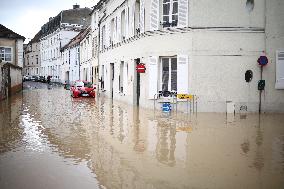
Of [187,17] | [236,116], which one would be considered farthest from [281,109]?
[187,17]

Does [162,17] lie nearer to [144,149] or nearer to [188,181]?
[144,149]

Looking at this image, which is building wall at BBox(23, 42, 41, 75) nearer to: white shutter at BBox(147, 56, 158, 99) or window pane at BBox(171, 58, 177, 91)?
white shutter at BBox(147, 56, 158, 99)

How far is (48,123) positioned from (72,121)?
103 centimetres

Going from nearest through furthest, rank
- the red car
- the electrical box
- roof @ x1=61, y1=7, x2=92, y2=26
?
the electrical box < the red car < roof @ x1=61, y1=7, x2=92, y2=26

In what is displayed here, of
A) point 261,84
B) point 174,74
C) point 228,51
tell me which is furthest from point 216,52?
point 261,84

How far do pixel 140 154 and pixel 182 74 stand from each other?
31.3 ft

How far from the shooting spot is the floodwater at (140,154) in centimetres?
612

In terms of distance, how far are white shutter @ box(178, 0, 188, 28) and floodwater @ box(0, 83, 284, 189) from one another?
6059 millimetres

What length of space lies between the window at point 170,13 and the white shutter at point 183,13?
56 centimetres

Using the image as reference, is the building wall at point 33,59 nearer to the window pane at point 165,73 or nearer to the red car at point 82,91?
the red car at point 82,91

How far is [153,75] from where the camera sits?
18141mm

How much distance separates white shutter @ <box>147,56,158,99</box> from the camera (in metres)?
18.1

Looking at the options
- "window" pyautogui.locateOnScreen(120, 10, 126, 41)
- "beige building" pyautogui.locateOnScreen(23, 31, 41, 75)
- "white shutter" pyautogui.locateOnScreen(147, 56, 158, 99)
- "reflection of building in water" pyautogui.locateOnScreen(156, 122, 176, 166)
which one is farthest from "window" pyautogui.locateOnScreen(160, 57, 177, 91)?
"beige building" pyautogui.locateOnScreen(23, 31, 41, 75)

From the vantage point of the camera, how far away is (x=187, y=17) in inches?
668
